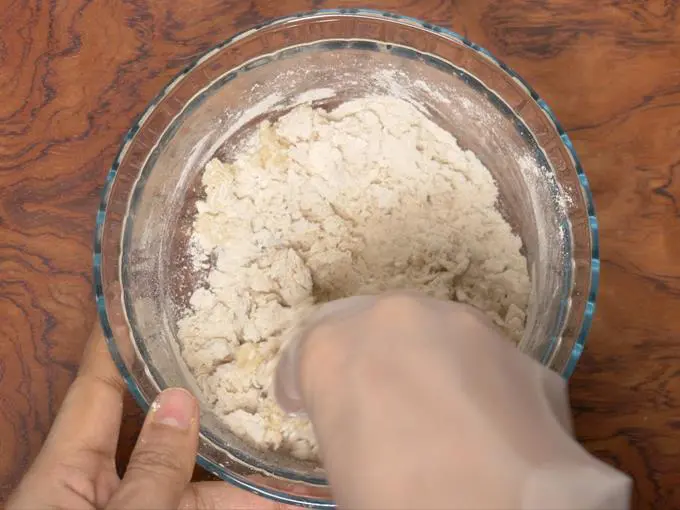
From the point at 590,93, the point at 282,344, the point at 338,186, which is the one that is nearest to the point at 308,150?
the point at 338,186

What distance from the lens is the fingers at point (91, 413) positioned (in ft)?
2.08

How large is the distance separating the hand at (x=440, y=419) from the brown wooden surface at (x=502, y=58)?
12.9 inches

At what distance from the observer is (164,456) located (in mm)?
554

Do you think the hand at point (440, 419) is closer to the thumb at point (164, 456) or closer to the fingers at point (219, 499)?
the thumb at point (164, 456)

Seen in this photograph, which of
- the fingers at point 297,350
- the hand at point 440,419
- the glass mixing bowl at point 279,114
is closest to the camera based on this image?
the hand at point 440,419

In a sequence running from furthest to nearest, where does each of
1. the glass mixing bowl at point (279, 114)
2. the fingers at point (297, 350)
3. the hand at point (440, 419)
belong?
1. the glass mixing bowl at point (279, 114)
2. the fingers at point (297, 350)
3. the hand at point (440, 419)

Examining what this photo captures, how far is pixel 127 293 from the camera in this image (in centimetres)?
62

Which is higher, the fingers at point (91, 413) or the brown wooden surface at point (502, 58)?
the brown wooden surface at point (502, 58)

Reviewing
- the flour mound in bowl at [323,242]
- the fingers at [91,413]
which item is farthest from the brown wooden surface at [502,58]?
the flour mound in bowl at [323,242]

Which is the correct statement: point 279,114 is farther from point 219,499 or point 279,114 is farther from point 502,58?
point 219,499

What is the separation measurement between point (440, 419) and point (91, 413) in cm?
45

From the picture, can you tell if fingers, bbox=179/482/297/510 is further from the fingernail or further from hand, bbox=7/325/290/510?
the fingernail

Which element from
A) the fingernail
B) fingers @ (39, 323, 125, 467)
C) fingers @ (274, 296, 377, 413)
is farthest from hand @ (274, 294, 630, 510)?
fingers @ (39, 323, 125, 467)

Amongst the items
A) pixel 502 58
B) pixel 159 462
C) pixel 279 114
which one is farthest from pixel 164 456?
pixel 502 58
